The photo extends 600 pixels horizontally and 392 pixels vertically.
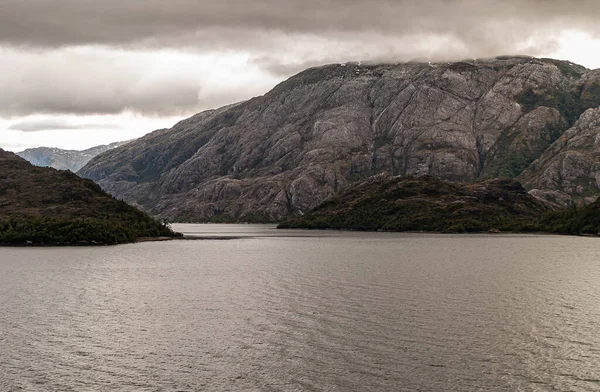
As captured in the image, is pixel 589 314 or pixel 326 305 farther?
pixel 326 305

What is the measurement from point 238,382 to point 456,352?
25.6 m

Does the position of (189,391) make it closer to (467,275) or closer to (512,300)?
(512,300)

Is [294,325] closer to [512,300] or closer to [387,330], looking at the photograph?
[387,330]

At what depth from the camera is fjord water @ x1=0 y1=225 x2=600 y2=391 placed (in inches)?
2267

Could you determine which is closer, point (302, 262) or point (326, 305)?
point (326, 305)

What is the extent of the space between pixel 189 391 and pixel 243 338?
68.1 feet

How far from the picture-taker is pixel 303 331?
7725 centimetres

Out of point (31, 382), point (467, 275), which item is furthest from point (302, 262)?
point (31, 382)

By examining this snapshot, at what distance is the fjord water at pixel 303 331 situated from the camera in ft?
189

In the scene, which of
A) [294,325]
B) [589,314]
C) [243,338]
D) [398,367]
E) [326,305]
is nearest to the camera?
[398,367]

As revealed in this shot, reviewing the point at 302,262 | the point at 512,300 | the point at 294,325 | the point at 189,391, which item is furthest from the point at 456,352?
the point at 302,262

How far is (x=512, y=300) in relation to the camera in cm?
10250

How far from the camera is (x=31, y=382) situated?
187 ft

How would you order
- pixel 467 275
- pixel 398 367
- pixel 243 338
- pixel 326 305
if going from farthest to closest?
pixel 467 275 → pixel 326 305 → pixel 243 338 → pixel 398 367
